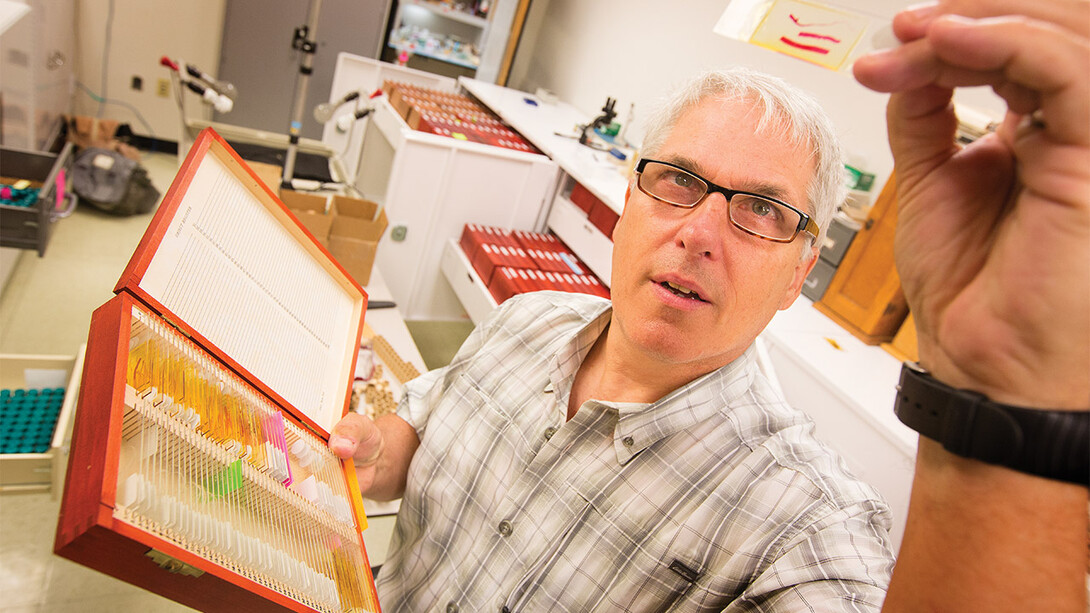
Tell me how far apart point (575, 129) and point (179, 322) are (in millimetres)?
3925

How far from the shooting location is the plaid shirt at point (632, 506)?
88cm

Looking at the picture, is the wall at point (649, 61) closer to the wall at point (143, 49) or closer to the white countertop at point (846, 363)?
the white countertop at point (846, 363)

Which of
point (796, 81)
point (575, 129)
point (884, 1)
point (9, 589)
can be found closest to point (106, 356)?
point (9, 589)

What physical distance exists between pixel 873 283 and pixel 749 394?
164cm

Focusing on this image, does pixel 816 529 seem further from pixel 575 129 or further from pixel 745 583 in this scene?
pixel 575 129

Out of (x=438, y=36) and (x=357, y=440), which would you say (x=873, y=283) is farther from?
(x=438, y=36)

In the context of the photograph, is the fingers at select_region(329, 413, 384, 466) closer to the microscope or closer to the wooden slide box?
the wooden slide box

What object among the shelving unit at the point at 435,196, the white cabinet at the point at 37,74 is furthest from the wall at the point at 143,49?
the shelving unit at the point at 435,196

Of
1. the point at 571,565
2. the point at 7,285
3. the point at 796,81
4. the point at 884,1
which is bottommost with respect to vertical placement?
the point at 7,285

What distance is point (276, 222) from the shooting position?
110cm

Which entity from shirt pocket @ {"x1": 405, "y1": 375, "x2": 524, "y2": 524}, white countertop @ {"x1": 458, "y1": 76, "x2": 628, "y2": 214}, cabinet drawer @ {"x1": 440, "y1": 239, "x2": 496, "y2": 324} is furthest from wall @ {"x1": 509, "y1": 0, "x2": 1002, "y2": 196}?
shirt pocket @ {"x1": 405, "y1": 375, "x2": 524, "y2": 524}

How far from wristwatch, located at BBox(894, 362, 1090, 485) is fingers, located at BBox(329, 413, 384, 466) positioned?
2.79 feet

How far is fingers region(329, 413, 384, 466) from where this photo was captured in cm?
103

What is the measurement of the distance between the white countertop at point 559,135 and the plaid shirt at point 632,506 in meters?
1.95
